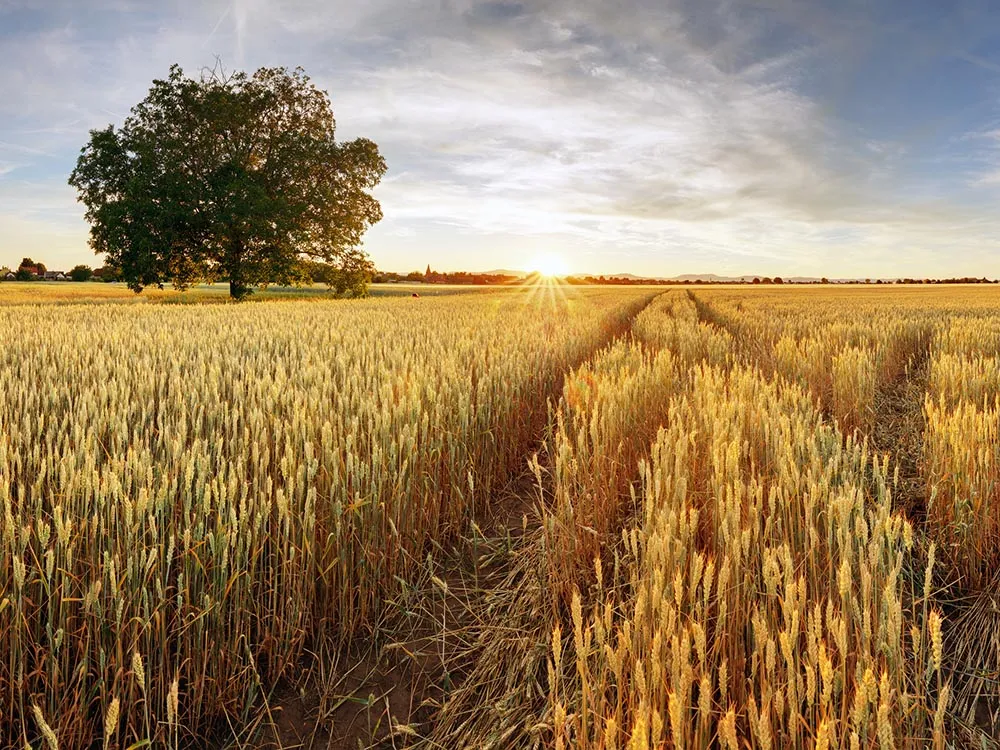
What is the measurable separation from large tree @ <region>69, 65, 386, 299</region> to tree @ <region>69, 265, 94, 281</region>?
55.7 meters

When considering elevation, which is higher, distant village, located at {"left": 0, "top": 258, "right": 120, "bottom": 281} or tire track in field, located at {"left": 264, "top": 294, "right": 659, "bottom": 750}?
distant village, located at {"left": 0, "top": 258, "right": 120, "bottom": 281}

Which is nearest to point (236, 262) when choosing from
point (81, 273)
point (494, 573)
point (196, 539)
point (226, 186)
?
point (226, 186)

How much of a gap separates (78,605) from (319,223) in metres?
27.5

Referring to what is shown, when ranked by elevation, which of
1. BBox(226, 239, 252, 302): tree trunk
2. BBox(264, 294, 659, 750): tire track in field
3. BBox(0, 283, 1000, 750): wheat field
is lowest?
BBox(264, 294, 659, 750): tire track in field

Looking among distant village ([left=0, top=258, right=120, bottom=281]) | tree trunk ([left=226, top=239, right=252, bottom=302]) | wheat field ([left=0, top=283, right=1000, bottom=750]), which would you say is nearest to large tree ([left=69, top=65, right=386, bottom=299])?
tree trunk ([left=226, top=239, right=252, bottom=302])

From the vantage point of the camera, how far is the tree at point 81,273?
229 feet

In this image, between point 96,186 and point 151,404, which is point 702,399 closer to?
point 151,404

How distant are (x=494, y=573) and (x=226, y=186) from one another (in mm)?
25235

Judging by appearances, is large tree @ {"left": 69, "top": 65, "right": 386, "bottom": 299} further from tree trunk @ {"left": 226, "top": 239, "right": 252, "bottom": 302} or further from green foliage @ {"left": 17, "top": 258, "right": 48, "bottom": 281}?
green foliage @ {"left": 17, "top": 258, "right": 48, "bottom": 281}

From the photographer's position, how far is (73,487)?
1.77 metres

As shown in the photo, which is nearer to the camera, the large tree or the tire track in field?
the tire track in field

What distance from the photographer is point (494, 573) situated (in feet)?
8.80

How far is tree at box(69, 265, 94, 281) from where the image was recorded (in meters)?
69.8

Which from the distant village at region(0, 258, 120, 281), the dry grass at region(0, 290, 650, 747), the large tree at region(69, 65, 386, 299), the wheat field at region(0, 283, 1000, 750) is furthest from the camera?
the distant village at region(0, 258, 120, 281)
